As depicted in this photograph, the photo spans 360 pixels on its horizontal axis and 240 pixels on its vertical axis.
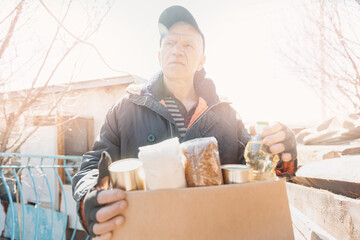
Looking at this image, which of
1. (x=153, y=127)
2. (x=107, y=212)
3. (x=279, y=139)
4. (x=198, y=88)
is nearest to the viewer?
(x=107, y=212)

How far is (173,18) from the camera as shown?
4.71 feet

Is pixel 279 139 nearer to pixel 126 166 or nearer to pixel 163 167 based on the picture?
pixel 163 167

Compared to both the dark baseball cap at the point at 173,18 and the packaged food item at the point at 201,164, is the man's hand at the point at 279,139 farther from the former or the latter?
the dark baseball cap at the point at 173,18

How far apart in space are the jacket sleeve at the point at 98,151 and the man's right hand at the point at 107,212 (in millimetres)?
225

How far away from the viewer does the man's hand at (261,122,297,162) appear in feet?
2.74

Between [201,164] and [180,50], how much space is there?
0.95 m

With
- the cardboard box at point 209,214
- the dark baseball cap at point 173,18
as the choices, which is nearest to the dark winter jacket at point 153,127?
the dark baseball cap at point 173,18

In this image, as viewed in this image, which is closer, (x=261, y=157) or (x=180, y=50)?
(x=261, y=157)

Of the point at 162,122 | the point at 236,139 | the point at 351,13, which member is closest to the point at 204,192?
the point at 162,122

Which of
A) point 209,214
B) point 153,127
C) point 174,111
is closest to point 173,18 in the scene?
point 174,111

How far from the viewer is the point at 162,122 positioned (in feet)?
4.36

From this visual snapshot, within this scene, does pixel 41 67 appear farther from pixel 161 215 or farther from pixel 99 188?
pixel 161 215

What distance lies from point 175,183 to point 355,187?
107 cm

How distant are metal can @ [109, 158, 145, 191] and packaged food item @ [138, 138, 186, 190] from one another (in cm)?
3
